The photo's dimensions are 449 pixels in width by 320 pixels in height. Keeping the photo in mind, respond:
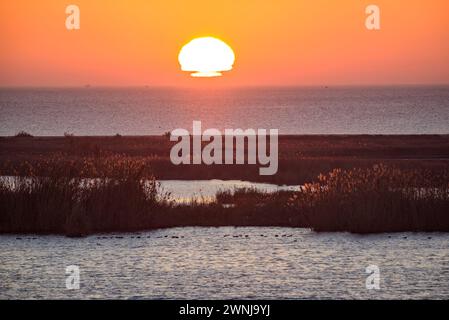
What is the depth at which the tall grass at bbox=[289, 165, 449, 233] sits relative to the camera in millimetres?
31000

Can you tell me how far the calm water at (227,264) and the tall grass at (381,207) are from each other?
456 mm

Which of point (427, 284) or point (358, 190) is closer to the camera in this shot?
point (427, 284)

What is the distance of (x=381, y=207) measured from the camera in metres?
31.2

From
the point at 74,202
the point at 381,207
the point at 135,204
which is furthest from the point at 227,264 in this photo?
the point at 381,207

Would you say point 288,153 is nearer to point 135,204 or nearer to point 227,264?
point 135,204

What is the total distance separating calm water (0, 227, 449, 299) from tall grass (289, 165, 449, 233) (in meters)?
0.46

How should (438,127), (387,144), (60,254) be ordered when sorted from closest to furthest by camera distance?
(60,254) → (387,144) → (438,127)
